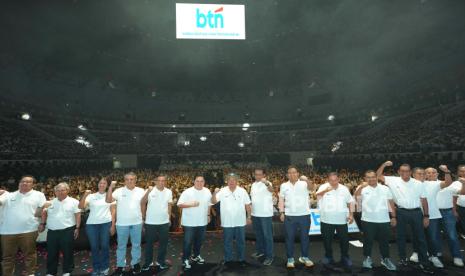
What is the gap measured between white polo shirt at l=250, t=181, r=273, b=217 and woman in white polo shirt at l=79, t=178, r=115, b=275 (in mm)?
3221

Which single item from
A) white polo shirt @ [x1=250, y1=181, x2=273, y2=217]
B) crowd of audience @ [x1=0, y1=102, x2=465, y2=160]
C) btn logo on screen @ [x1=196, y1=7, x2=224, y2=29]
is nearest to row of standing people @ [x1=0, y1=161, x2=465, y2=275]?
white polo shirt @ [x1=250, y1=181, x2=273, y2=217]

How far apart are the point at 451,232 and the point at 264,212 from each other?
4.22 metres

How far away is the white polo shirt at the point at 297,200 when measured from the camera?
6.02m

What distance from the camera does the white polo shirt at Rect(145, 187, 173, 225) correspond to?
5895 millimetres

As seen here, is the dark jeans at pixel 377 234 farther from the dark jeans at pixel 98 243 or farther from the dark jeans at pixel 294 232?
the dark jeans at pixel 98 243

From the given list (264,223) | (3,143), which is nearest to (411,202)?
(264,223)

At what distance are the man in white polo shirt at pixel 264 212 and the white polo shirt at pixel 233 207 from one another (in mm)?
291

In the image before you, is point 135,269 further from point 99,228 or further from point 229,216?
point 229,216

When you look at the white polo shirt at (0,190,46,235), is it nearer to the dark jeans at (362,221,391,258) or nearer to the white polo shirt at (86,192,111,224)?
the white polo shirt at (86,192,111,224)

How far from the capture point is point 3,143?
25719 millimetres

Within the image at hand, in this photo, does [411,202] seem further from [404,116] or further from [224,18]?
[404,116]

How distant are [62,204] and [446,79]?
140 ft

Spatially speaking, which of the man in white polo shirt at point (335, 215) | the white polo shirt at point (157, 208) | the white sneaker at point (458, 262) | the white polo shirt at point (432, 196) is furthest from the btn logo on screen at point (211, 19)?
the white sneaker at point (458, 262)

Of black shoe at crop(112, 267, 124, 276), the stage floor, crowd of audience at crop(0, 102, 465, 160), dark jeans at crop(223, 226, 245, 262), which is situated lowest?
the stage floor
